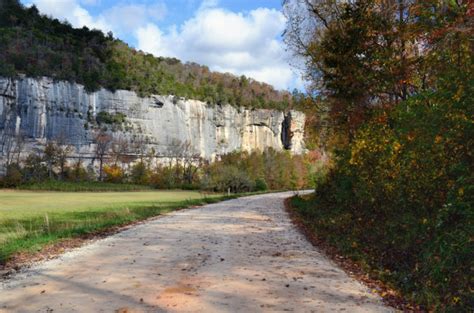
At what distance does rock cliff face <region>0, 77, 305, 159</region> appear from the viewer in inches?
4003

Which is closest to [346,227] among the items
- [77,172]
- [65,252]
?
[65,252]

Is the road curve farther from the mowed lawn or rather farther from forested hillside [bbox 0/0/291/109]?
forested hillside [bbox 0/0/291/109]

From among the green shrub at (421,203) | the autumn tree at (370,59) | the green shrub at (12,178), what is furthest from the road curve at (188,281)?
the green shrub at (12,178)

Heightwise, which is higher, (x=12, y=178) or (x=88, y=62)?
(x=88, y=62)

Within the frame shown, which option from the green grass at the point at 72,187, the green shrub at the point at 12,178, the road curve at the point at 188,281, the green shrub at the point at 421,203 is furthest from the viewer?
the green shrub at the point at 12,178

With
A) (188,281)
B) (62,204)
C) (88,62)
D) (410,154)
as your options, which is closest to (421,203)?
(410,154)

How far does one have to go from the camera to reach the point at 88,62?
128 meters

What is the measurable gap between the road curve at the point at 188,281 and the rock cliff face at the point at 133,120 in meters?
82.5

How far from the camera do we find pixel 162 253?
9.92m

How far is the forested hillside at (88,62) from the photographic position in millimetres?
112750

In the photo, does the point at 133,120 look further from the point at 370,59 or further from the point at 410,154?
the point at 410,154

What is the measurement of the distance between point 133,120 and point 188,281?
121m

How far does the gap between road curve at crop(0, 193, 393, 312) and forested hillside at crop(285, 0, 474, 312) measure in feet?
3.55

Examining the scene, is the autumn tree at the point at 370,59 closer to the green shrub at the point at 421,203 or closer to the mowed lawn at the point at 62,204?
the green shrub at the point at 421,203
